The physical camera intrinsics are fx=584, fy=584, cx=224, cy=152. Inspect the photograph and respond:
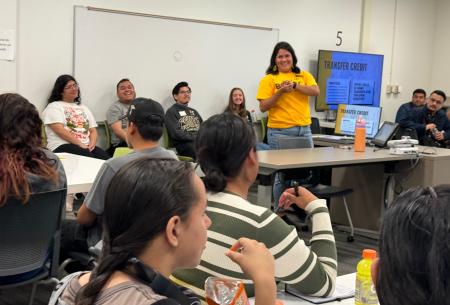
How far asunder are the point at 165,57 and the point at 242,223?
5.20 metres

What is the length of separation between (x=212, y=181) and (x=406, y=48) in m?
8.47

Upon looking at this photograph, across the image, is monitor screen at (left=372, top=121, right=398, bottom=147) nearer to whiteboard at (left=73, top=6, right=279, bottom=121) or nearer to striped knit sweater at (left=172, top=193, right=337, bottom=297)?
whiteboard at (left=73, top=6, right=279, bottom=121)

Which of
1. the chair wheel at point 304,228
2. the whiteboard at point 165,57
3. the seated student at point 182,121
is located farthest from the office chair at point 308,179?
the whiteboard at point 165,57

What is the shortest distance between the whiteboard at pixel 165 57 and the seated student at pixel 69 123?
301 millimetres

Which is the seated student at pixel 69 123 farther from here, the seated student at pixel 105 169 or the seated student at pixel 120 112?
the seated student at pixel 105 169

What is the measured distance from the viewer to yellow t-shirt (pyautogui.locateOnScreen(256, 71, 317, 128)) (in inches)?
197

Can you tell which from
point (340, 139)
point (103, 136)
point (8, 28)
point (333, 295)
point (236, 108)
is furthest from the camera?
point (236, 108)

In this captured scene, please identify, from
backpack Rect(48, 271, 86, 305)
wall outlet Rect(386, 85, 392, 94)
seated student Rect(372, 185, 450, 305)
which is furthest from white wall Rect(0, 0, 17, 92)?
wall outlet Rect(386, 85, 392, 94)

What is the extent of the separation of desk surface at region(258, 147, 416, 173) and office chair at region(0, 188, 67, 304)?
1.66 meters

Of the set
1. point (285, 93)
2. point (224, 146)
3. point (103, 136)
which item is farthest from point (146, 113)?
point (103, 136)

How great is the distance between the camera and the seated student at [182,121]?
6.32 meters

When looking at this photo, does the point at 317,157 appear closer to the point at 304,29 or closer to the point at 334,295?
the point at 334,295

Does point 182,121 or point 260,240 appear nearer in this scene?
point 260,240

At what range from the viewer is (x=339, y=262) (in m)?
4.38
